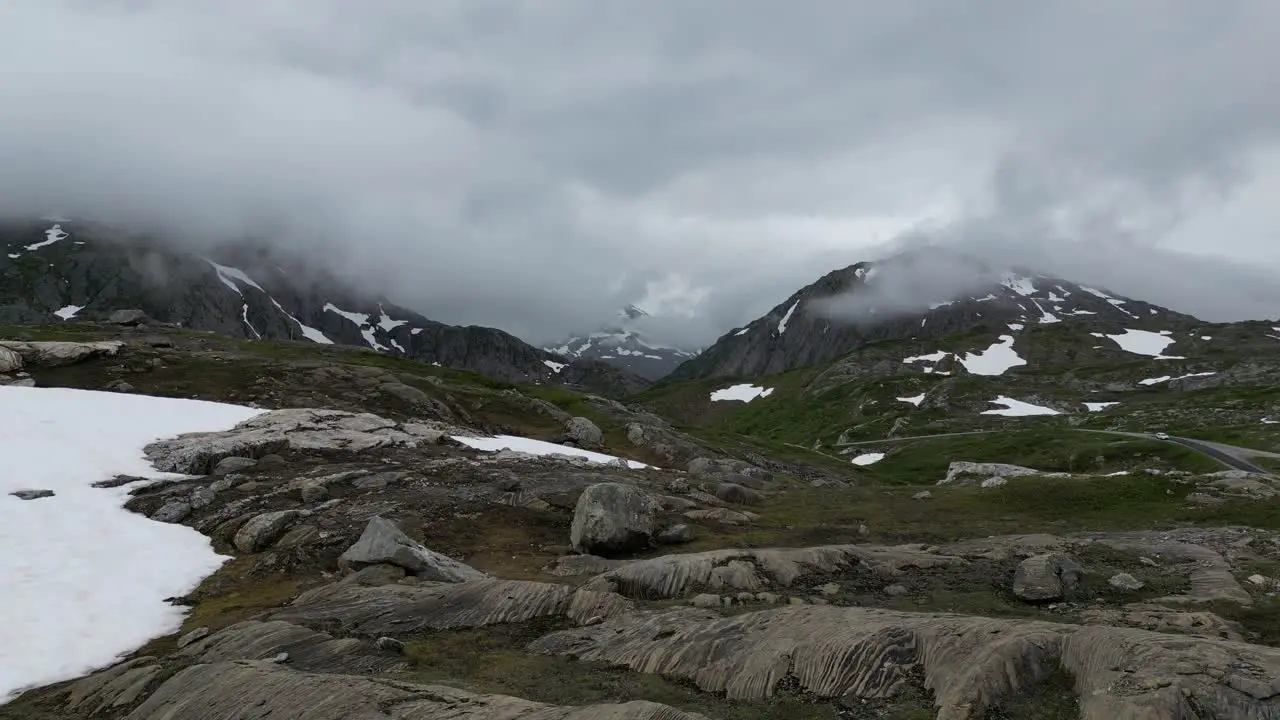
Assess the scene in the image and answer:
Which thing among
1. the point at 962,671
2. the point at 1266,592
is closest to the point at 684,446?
the point at 1266,592

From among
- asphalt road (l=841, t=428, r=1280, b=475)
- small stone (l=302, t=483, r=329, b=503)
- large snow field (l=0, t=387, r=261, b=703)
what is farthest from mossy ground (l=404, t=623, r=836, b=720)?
asphalt road (l=841, t=428, r=1280, b=475)

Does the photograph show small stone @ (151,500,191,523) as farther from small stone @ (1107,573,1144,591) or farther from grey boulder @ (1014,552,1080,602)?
small stone @ (1107,573,1144,591)

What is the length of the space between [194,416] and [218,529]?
24.3m

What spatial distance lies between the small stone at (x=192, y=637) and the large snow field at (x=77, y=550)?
220 centimetres

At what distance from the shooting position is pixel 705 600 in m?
21.9

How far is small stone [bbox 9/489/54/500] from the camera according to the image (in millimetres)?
32125

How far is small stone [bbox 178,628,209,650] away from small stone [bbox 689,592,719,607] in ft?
53.1

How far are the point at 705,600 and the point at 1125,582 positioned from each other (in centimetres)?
1551

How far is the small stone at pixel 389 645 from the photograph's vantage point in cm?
1850

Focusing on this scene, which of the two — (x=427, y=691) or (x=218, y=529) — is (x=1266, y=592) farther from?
(x=218, y=529)

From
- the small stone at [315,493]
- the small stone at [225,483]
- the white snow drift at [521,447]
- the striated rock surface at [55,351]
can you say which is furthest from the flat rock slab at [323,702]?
the striated rock surface at [55,351]

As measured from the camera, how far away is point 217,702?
15.3 meters

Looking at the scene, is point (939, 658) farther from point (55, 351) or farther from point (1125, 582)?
point (55, 351)

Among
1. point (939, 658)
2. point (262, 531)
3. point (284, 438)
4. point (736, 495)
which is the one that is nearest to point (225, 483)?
point (262, 531)
